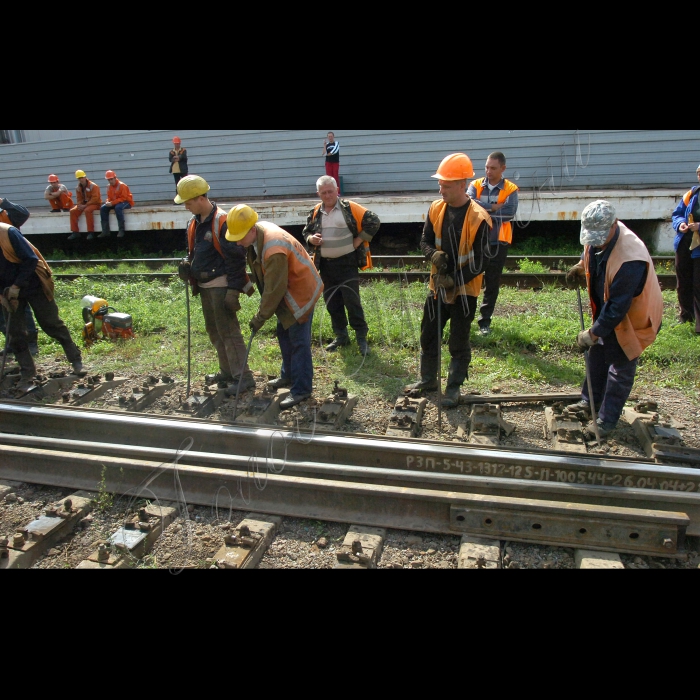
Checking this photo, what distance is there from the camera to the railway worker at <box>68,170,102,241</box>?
15.5 m

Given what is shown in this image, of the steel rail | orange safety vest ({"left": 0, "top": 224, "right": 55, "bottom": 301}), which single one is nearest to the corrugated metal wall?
orange safety vest ({"left": 0, "top": 224, "right": 55, "bottom": 301})

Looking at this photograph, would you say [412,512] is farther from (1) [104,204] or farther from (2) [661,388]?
(1) [104,204]

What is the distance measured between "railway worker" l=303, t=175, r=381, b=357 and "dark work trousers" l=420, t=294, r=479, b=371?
49.0 inches

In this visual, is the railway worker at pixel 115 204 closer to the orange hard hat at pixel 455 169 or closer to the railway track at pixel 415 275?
Result: the railway track at pixel 415 275

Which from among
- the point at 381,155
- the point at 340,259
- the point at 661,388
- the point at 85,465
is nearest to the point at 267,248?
the point at 340,259

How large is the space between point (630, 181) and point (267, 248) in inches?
485

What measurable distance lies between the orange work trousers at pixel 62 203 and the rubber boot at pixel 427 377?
1493 cm

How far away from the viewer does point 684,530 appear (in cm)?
337

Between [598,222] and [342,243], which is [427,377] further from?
[598,222]

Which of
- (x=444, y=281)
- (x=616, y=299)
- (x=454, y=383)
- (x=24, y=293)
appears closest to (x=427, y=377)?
(x=454, y=383)

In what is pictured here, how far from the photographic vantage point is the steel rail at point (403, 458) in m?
3.77

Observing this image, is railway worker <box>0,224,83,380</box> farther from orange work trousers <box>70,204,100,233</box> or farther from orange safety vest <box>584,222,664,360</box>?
orange work trousers <box>70,204,100,233</box>

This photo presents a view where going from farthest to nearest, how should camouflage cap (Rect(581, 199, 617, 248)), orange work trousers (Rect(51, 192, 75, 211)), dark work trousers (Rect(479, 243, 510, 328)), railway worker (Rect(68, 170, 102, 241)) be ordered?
orange work trousers (Rect(51, 192, 75, 211)), railway worker (Rect(68, 170, 102, 241)), dark work trousers (Rect(479, 243, 510, 328)), camouflage cap (Rect(581, 199, 617, 248))

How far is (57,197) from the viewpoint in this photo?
16.5 metres
